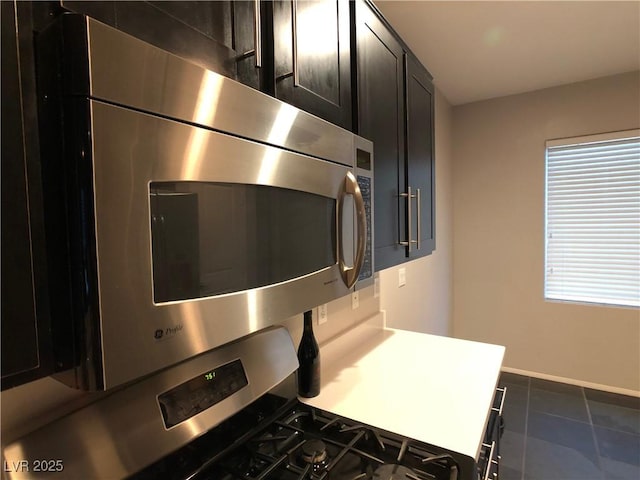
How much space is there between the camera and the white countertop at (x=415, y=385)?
0.92 metres

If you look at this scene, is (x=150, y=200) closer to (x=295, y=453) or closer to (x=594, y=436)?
(x=295, y=453)

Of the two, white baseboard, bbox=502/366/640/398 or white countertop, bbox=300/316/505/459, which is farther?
white baseboard, bbox=502/366/640/398

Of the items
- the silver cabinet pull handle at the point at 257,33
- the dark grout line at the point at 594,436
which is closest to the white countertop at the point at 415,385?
the silver cabinet pull handle at the point at 257,33

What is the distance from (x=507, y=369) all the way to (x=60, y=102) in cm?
379

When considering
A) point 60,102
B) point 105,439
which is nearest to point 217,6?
point 60,102

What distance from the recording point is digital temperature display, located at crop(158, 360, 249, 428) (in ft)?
2.13

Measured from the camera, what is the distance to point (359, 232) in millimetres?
907

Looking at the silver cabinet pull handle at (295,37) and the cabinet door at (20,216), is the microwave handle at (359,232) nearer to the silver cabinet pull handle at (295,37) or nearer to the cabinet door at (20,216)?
the silver cabinet pull handle at (295,37)

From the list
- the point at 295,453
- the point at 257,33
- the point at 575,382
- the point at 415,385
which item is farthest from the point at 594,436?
the point at 257,33

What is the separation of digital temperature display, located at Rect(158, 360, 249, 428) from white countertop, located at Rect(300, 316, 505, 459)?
373mm

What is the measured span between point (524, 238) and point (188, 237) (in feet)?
11.0

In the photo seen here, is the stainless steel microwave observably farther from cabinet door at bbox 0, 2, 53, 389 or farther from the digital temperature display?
the digital temperature display

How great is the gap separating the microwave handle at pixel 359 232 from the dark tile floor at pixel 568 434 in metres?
1.89

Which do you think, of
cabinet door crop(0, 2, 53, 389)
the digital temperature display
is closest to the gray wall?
the digital temperature display
